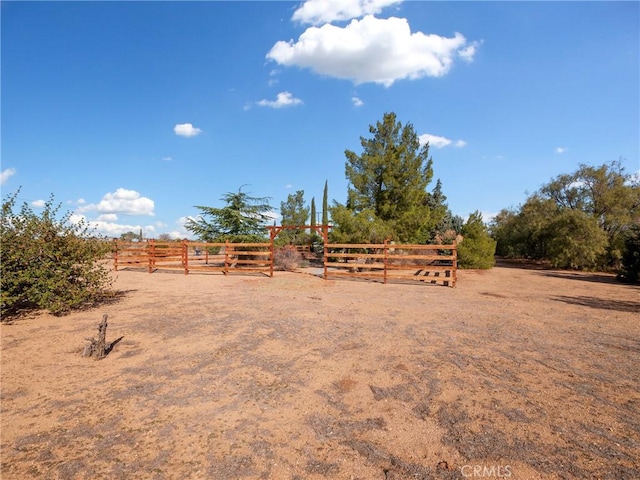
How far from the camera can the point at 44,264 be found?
684 centimetres

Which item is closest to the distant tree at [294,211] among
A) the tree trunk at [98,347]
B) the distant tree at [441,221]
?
the distant tree at [441,221]

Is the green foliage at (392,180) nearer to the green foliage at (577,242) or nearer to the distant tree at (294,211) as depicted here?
the green foliage at (577,242)

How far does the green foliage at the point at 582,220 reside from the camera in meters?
21.2

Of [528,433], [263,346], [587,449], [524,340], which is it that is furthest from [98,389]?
[524,340]

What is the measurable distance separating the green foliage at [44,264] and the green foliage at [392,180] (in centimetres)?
1331

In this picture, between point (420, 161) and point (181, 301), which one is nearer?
point (181, 301)

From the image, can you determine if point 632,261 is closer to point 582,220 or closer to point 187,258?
point 582,220

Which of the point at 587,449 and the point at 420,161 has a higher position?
the point at 420,161

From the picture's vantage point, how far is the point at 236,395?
3.68 metres

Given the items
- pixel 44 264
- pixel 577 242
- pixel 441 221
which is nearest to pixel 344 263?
pixel 44 264

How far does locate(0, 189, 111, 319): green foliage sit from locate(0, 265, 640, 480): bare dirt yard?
52cm

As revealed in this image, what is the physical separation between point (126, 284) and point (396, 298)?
958 cm

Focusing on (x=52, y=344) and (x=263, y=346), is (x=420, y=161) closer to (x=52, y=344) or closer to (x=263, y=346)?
(x=263, y=346)

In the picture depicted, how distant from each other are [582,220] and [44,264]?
→ 1106 inches
